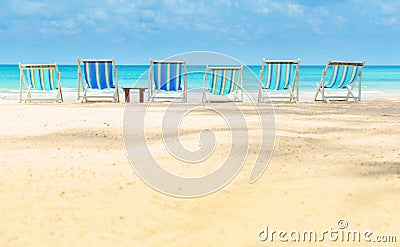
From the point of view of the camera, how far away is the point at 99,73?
9750mm

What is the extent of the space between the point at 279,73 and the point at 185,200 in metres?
7.83

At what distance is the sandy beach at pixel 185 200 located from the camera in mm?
2080

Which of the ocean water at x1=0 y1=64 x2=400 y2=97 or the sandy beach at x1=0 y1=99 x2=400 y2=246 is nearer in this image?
the sandy beach at x1=0 y1=99 x2=400 y2=246

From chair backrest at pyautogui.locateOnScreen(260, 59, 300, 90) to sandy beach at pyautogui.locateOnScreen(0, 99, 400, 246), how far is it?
6.28 meters

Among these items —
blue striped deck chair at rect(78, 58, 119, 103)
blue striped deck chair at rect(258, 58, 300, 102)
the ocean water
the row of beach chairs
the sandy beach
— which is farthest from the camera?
the ocean water

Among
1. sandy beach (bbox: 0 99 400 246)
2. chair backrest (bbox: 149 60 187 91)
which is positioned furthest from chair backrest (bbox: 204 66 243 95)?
sandy beach (bbox: 0 99 400 246)

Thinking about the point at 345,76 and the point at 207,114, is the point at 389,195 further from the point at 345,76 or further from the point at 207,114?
the point at 345,76

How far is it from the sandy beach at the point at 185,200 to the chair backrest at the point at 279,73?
628 cm

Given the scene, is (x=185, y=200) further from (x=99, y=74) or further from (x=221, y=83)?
(x=99, y=74)

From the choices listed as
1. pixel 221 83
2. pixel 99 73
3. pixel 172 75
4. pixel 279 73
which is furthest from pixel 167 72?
pixel 279 73

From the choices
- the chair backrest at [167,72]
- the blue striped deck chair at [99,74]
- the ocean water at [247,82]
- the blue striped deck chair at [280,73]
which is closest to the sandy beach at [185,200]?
the ocean water at [247,82]

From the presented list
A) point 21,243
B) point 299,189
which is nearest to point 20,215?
point 21,243

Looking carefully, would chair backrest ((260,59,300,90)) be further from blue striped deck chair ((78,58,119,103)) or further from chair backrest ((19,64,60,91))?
chair backrest ((19,64,60,91))

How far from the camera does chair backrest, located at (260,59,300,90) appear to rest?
995 centimetres
